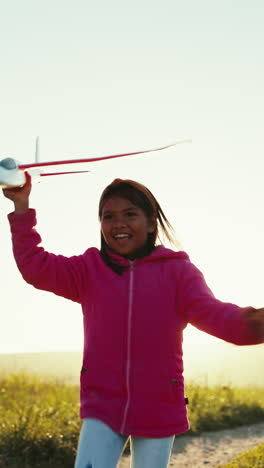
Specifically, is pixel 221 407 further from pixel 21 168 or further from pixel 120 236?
pixel 21 168

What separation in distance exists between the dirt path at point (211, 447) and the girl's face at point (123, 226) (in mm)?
5070

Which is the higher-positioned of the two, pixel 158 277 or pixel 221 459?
pixel 158 277

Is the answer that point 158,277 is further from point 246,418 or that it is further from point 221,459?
point 246,418

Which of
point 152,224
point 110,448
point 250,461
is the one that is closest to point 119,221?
point 152,224

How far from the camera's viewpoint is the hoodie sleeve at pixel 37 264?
334cm

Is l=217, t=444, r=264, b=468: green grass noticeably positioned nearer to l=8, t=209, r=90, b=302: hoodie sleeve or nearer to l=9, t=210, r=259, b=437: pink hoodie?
l=9, t=210, r=259, b=437: pink hoodie

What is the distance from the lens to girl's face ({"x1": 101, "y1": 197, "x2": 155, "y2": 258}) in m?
3.39

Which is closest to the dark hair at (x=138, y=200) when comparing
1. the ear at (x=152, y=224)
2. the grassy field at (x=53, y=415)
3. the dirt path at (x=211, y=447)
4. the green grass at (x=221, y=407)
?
the ear at (x=152, y=224)

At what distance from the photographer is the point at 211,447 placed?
9.18 metres

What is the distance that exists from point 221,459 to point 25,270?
6.07m

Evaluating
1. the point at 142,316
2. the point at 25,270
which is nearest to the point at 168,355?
the point at 142,316

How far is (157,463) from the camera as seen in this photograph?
124 inches

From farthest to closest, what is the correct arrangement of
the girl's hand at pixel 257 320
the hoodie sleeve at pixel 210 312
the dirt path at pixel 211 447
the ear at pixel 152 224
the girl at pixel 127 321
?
the dirt path at pixel 211 447
the ear at pixel 152 224
the girl at pixel 127 321
the hoodie sleeve at pixel 210 312
the girl's hand at pixel 257 320

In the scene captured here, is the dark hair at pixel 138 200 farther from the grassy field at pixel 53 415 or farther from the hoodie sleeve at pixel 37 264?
the grassy field at pixel 53 415
